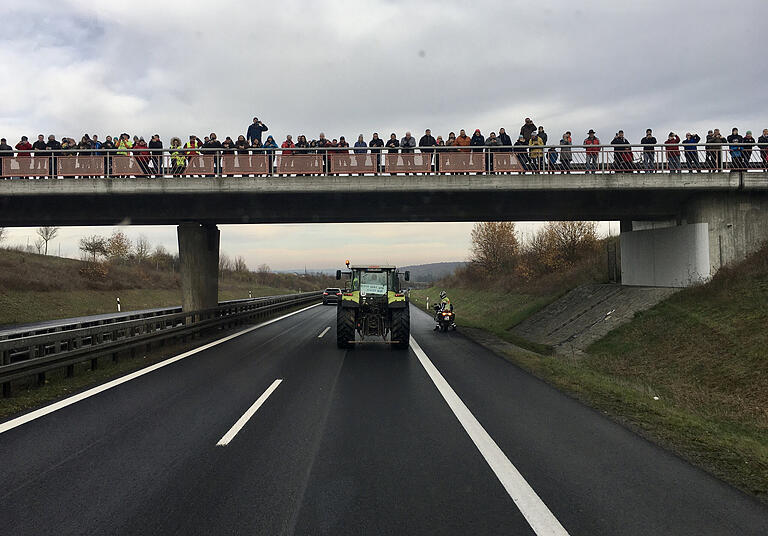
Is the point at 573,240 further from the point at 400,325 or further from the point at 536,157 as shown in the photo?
the point at 400,325

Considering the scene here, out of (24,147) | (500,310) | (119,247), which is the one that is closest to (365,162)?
(24,147)

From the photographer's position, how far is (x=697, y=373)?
11.8 m

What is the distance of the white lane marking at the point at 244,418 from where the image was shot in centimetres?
575

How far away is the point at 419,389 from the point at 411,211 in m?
12.1

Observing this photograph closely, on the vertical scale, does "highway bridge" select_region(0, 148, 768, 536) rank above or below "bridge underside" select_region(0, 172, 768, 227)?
below

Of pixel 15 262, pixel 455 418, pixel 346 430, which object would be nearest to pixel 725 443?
pixel 455 418

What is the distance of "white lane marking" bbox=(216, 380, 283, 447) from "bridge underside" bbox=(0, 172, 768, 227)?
1004 centimetres

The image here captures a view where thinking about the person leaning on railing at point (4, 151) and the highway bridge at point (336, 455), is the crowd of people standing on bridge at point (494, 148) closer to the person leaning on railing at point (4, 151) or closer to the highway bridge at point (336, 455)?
the person leaning on railing at point (4, 151)

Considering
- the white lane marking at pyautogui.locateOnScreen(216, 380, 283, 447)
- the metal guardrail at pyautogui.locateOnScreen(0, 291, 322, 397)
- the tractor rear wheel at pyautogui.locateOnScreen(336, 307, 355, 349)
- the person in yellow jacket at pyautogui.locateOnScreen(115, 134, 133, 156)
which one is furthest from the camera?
the person in yellow jacket at pyautogui.locateOnScreen(115, 134, 133, 156)

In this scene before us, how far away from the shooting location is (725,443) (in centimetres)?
588

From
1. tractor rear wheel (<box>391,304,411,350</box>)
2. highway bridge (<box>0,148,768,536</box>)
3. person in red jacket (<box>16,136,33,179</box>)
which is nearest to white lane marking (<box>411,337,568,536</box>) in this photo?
highway bridge (<box>0,148,768,536</box>)

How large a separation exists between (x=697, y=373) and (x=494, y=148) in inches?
382

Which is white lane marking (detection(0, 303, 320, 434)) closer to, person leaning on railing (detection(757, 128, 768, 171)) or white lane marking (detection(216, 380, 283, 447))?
white lane marking (detection(216, 380, 283, 447))

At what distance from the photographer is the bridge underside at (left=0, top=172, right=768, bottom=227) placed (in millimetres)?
16969
